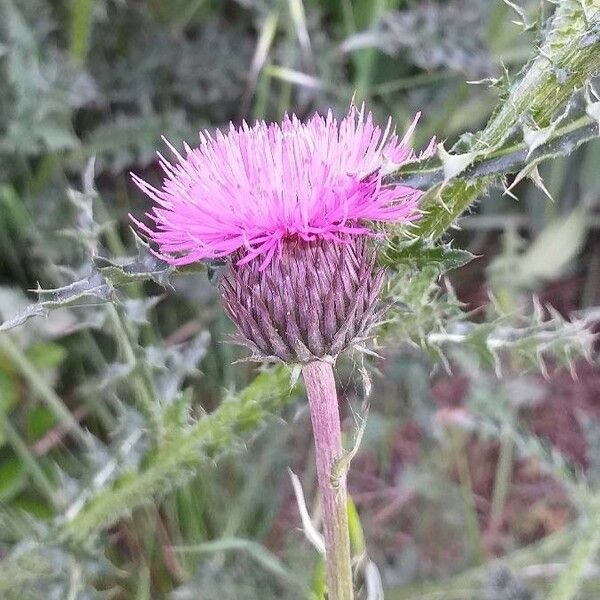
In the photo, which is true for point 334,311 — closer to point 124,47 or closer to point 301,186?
point 301,186

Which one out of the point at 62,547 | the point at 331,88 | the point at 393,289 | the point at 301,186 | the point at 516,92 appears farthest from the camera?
the point at 331,88

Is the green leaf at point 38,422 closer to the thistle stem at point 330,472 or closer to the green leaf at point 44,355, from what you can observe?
the green leaf at point 44,355

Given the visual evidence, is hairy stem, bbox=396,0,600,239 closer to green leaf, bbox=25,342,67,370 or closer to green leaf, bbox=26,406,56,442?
green leaf, bbox=25,342,67,370

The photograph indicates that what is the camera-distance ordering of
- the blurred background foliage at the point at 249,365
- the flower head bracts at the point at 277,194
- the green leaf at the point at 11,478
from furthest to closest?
the green leaf at the point at 11,478, the blurred background foliage at the point at 249,365, the flower head bracts at the point at 277,194

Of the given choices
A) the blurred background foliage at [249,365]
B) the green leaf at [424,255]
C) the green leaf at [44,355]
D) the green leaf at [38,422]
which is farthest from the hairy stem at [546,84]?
the green leaf at [38,422]

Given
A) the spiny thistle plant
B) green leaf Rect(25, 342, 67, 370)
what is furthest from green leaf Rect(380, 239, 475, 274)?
green leaf Rect(25, 342, 67, 370)

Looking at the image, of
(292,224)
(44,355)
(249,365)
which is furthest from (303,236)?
(249,365)

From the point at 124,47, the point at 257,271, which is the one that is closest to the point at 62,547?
the point at 257,271
